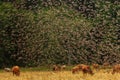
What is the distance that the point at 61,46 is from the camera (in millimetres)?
37562

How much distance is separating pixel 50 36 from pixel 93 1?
7189 mm

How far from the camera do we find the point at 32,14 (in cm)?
3884

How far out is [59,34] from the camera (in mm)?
37031

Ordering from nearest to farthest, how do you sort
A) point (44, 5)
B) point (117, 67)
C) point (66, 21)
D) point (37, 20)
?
point (117, 67) → point (66, 21) → point (37, 20) → point (44, 5)

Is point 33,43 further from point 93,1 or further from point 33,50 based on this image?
point 93,1

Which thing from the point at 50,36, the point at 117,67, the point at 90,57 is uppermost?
the point at 117,67

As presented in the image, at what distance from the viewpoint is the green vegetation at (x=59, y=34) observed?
3681cm

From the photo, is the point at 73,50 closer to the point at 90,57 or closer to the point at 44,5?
the point at 90,57

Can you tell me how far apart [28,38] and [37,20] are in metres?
1.89

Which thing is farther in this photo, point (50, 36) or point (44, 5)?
point (44, 5)

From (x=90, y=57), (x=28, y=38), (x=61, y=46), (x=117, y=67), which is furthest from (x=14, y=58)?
(x=117, y=67)

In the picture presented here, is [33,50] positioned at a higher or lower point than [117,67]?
Result: lower

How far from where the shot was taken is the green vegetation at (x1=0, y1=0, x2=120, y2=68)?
121ft

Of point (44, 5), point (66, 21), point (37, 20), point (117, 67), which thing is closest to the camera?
point (117, 67)
